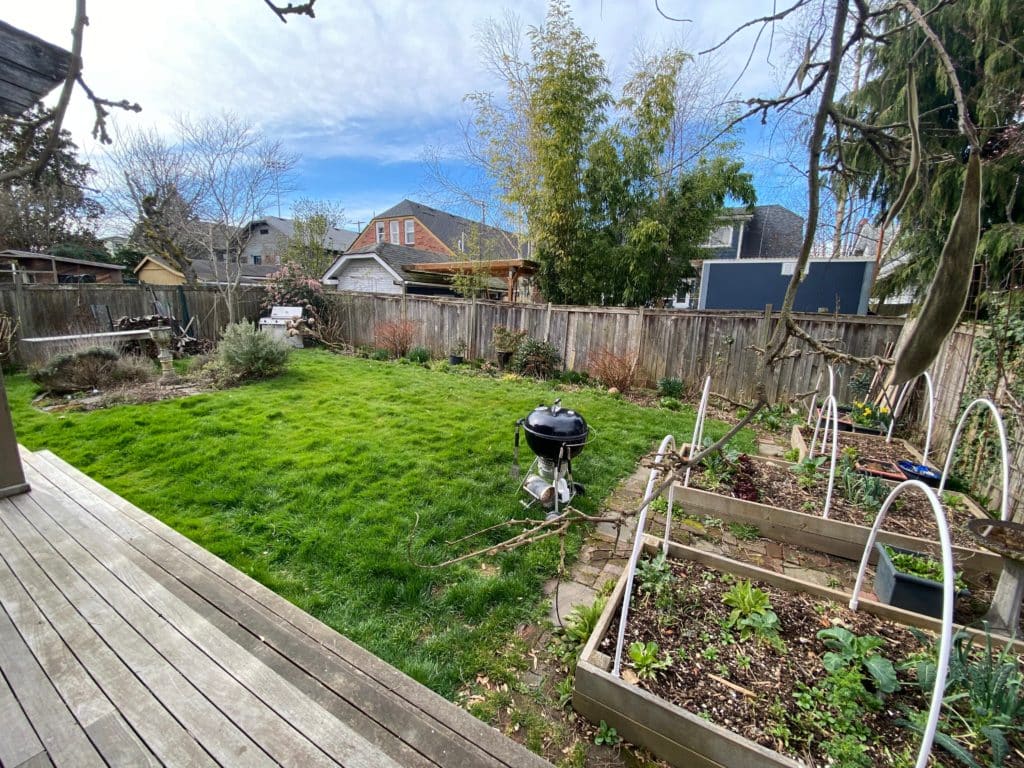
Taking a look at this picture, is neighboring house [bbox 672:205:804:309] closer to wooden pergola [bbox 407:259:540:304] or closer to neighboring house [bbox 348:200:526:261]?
wooden pergola [bbox 407:259:540:304]

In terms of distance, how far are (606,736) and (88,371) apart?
311 inches

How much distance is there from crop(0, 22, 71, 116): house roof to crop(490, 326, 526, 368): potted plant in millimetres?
6548

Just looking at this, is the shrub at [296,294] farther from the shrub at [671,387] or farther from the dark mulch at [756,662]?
the dark mulch at [756,662]

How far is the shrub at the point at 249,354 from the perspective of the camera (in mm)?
6594

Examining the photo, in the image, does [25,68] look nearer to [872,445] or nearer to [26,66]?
[26,66]

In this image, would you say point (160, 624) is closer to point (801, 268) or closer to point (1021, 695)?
point (801, 268)

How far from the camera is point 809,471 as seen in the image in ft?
10.9

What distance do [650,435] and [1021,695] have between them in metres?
3.35

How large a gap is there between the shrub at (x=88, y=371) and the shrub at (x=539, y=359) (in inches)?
234

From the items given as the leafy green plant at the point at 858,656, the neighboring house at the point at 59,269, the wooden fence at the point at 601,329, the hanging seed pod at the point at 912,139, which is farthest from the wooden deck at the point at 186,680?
the neighboring house at the point at 59,269

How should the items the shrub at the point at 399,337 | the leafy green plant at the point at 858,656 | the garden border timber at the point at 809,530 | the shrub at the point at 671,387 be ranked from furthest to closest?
the shrub at the point at 399,337
the shrub at the point at 671,387
the garden border timber at the point at 809,530
the leafy green plant at the point at 858,656

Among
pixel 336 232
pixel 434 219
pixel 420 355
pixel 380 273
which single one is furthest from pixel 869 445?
pixel 336 232

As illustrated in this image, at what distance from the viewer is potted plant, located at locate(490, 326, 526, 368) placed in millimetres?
7855

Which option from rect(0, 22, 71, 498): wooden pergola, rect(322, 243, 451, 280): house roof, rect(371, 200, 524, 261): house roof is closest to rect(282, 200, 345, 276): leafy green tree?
rect(322, 243, 451, 280): house roof
